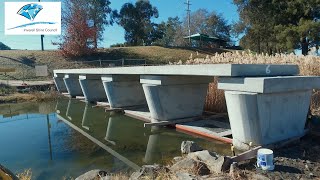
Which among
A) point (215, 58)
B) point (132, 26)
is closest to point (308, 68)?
point (215, 58)

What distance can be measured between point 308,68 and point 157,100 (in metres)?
4.70

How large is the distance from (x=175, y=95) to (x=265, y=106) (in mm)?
3985

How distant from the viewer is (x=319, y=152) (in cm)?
574

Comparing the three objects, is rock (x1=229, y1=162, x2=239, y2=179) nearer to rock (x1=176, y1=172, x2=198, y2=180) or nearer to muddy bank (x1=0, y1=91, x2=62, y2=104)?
rock (x1=176, y1=172, x2=198, y2=180)

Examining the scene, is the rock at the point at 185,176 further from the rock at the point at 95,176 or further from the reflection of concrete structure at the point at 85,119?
the reflection of concrete structure at the point at 85,119

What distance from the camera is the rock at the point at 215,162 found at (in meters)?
4.82

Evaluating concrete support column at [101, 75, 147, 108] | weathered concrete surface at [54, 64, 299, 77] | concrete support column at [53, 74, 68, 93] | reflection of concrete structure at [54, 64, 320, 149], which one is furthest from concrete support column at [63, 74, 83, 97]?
reflection of concrete structure at [54, 64, 320, 149]

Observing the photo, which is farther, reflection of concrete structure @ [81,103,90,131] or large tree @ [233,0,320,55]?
large tree @ [233,0,320,55]

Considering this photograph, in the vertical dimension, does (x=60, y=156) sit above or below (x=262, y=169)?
below

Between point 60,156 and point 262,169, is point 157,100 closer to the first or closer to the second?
point 60,156

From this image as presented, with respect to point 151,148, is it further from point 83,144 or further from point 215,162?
point 215,162

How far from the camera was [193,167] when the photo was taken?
16.2ft

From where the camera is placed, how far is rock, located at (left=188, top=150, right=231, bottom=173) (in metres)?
4.82

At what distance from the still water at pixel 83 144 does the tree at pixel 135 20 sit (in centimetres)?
3737
